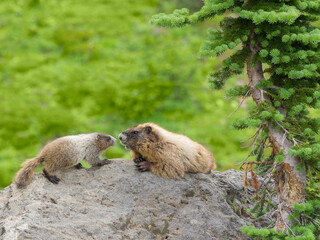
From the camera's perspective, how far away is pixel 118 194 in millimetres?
5805

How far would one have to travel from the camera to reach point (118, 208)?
5633 millimetres

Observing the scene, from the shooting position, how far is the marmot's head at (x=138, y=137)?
20.9 feet

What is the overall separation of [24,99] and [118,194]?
23.8 ft

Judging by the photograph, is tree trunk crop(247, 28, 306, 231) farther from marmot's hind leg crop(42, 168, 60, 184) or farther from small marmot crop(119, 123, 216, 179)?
marmot's hind leg crop(42, 168, 60, 184)

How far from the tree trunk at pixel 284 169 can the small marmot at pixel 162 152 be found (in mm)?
1314

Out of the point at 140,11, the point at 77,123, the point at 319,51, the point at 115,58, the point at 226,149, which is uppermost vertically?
the point at 319,51

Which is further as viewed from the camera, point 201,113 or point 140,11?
point 140,11

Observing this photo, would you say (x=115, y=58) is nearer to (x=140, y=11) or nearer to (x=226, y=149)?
(x=140, y=11)

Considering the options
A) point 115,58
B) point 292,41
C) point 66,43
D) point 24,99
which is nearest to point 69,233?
point 292,41

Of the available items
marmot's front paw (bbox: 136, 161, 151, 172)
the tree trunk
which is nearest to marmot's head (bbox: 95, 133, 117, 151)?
marmot's front paw (bbox: 136, 161, 151, 172)

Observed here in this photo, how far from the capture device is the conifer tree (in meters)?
5.11

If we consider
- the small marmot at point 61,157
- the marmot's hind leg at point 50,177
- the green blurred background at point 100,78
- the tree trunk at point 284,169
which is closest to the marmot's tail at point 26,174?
the small marmot at point 61,157

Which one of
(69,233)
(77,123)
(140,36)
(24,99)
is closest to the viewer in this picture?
(69,233)

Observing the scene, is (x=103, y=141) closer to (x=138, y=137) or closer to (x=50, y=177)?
(x=138, y=137)
